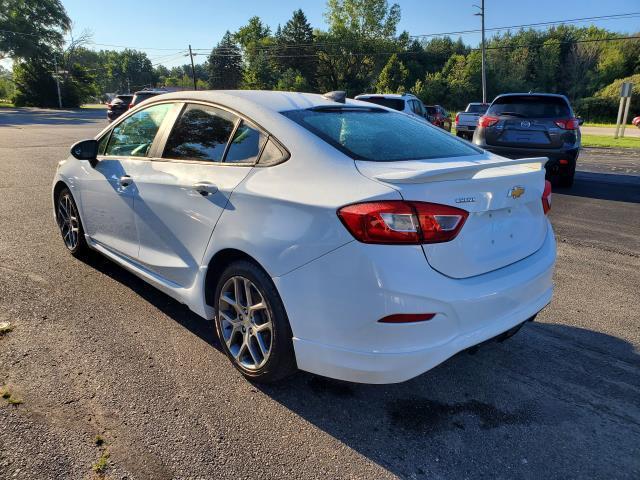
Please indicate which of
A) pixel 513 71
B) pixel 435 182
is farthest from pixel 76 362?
pixel 513 71

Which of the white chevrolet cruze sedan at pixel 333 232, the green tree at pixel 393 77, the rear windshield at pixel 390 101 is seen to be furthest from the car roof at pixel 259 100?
the green tree at pixel 393 77

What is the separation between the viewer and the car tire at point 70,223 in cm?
445

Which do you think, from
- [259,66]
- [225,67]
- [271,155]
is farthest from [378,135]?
[225,67]

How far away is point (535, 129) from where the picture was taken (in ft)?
28.5

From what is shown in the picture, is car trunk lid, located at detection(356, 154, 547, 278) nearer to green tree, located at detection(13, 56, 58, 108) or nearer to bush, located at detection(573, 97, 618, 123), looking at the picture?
bush, located at detection(573, 97, 618, 123)

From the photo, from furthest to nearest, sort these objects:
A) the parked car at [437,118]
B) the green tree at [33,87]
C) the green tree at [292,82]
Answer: the green tree at [292,82] < the green tree at [33,87] < the parked car at [437,118]

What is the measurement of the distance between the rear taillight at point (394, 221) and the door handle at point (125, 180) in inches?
80.3

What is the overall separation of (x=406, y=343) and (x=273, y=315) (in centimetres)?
70

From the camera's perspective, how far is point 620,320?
364 centimetres

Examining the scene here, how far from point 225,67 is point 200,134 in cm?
9593

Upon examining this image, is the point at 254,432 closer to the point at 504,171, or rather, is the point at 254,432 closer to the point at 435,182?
the point at 435,182

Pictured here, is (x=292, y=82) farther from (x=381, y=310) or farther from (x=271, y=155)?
(x=381, y=310)

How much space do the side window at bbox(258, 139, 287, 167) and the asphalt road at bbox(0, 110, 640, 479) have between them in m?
1.27

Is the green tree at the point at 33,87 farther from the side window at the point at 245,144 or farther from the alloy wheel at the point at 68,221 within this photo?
the side window at the point at 245,144
